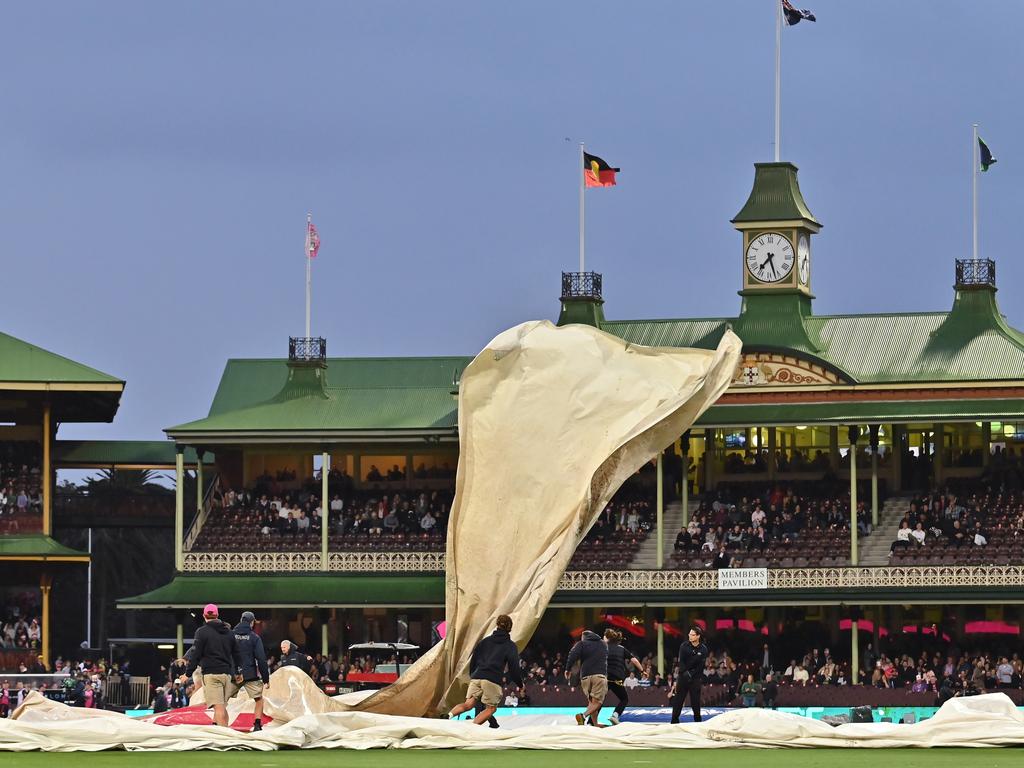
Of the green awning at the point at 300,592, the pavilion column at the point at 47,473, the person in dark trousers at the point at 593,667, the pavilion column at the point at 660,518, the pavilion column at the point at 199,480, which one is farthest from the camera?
the pavilion column at the point at 199,480

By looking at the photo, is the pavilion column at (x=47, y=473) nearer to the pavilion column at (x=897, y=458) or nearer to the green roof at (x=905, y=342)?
the green roof at (x=905, y=342)

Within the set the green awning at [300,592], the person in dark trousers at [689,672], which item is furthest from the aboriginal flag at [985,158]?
the person in dark trousers at [689,672]

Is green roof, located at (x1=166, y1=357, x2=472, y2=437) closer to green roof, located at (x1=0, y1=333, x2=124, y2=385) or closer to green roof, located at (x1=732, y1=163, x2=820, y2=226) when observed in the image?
green roof, located at (x1=0, y1=333, x2=124, y2=385)

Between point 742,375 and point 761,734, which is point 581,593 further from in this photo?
point 761,734

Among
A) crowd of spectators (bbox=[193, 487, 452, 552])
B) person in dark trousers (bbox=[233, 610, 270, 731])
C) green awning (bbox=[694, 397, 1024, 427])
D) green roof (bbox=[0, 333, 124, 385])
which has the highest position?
green roof (bbox=[0, 333, 124, 385])

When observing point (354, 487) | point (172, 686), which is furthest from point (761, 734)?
point (354, 487)

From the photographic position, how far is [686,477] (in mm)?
56000

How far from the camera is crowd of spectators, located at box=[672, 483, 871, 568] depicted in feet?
177

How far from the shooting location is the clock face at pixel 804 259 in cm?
5907

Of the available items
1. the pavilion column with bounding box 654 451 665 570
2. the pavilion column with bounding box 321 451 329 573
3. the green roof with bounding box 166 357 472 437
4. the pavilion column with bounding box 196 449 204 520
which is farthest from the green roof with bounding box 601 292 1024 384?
the pavilion column with bounding box 196 449 204 520

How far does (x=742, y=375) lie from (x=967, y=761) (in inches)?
1330

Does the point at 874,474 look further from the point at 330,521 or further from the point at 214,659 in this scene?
the point at 214,659

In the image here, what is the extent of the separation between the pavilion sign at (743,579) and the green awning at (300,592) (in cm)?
647

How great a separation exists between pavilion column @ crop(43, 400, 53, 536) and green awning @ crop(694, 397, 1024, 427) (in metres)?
15.2
